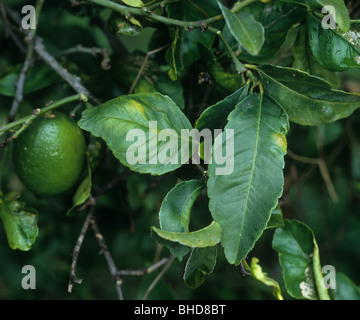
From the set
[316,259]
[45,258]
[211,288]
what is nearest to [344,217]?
[211,288]

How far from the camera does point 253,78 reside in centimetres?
57

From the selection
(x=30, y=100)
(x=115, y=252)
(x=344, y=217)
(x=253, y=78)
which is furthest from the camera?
(x=344, y=217)

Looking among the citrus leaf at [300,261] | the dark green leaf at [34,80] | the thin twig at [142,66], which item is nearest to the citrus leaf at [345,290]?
the citrus leaf at [300,261]

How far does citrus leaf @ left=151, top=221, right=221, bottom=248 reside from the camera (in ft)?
1.62

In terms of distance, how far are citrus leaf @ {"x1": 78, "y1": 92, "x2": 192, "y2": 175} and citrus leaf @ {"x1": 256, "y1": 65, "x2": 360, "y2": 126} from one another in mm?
127

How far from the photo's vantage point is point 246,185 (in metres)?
0.52

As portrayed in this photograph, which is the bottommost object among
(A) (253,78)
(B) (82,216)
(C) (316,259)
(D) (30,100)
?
(B) (82,216)

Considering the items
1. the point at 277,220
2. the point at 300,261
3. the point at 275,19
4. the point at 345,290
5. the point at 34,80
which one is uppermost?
the point at 275,19

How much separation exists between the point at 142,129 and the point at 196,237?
0.50ft

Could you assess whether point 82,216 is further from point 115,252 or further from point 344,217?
point 344,217

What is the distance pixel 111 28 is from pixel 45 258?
0.62m

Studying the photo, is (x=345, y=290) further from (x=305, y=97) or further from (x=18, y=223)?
(x=18, y=223)

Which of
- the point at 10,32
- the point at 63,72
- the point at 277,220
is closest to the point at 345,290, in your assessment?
the point at 277,220

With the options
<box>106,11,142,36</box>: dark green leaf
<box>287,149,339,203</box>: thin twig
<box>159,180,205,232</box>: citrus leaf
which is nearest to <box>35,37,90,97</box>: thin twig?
<box>106,11,142,36</box>: dark green leaf
